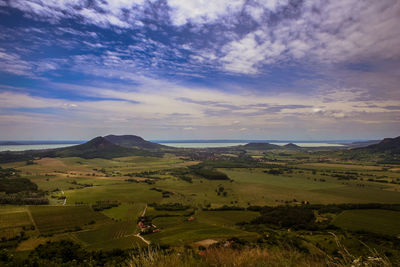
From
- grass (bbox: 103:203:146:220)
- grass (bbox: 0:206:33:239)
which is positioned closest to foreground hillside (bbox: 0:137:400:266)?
grass (bbox: 0:206:33:239)

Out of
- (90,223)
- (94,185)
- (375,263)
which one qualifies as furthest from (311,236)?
(94,185)

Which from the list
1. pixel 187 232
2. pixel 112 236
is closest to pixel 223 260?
pixel 187 232

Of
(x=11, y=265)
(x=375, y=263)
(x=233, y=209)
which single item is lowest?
(x=233, y=209)

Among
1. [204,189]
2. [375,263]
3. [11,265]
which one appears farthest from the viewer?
[204,189]

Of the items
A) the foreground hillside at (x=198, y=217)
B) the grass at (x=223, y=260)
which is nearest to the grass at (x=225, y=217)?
the foreground hillside at (x=198, y=217)

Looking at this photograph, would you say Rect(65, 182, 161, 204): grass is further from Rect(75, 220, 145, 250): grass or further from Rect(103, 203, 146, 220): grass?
Rect(75, 220, 145, 250): grass

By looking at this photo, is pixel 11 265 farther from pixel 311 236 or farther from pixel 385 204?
pixel 385 204

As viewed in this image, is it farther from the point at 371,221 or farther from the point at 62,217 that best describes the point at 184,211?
the point at 371,221
